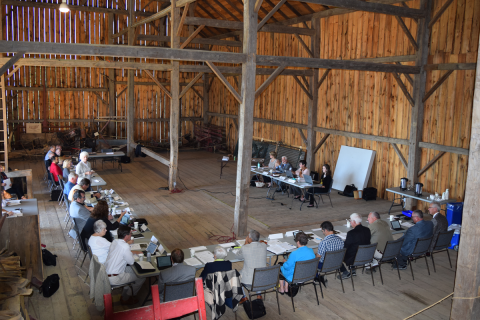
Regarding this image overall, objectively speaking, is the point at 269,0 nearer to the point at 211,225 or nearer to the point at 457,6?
the point at 457,6

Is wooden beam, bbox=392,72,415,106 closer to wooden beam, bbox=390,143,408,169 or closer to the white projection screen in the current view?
wooden beam, bbox=390,143,408,169

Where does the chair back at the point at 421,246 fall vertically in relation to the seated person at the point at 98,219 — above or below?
below

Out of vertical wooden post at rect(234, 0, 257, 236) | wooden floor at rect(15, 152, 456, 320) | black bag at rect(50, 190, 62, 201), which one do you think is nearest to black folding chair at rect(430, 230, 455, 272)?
wooden floor at rect(15, 152, 456, 320)

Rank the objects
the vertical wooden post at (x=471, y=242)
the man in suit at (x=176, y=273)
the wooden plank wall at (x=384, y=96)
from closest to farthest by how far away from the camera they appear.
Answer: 1. the vertical wooden post at (x=471, y=242)
2. the man in suit at (x=176, y=273)
3. the wooden plank wall at (x=384, y=96)

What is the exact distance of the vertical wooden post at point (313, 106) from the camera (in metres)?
12.8

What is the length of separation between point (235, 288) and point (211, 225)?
3979 mm

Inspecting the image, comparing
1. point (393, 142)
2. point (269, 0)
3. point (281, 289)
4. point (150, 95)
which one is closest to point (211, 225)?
point (281, 289)

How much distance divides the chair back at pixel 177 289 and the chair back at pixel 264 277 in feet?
2.61

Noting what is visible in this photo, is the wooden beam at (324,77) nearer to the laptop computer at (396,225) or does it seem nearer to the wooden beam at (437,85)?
the wooden beam at (437,85)

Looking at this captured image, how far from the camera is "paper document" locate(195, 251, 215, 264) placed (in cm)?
570

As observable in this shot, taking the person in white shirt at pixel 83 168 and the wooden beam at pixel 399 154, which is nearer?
the person in white shirt at pixel 83 168

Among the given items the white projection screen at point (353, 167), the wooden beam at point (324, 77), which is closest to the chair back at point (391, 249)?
the white projection screen at point (353, 167)

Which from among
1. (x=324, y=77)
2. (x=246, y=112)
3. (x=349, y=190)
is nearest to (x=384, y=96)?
(x=324, y=77)

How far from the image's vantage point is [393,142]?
1070cm
